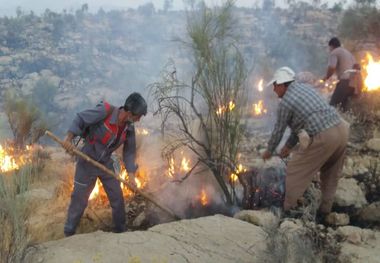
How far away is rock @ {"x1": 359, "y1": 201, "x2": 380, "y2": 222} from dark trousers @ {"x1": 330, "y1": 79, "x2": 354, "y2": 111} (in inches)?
154

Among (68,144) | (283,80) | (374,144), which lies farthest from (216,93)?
(374,144)

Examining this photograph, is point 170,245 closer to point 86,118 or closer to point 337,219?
point 86,118

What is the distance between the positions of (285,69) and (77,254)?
9.32 feet

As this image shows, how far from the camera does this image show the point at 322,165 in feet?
15.1

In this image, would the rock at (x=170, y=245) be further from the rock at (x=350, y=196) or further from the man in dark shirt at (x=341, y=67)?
the man in dark shirt at (x=341, y=67)

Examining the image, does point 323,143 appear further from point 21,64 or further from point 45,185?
point 21,64

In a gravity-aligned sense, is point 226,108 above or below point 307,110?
below

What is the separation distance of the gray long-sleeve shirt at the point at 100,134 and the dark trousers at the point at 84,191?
15cm

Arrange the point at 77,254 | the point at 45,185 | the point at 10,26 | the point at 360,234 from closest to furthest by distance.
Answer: the point at 77,254
the point at 360,234
the point at 45,185
the point at 10,26

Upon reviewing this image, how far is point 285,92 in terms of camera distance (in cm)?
448

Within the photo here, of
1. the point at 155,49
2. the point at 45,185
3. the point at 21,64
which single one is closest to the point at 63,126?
the point at 21,64

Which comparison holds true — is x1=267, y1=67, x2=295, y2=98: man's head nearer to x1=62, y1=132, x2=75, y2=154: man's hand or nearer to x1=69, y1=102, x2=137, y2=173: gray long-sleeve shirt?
x1=69, y1=102, x2=137, y2=173: gray long-sleeve shirt

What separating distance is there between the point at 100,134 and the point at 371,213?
3.21 m

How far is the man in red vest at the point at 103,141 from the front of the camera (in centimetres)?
432
